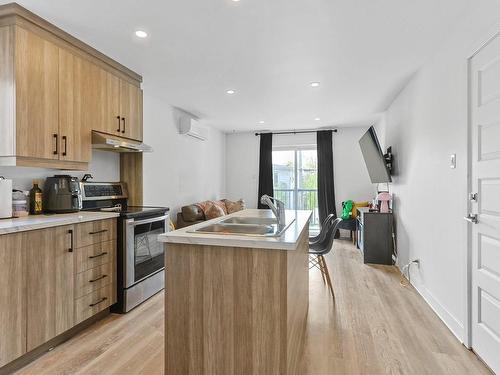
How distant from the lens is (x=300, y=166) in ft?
22.0

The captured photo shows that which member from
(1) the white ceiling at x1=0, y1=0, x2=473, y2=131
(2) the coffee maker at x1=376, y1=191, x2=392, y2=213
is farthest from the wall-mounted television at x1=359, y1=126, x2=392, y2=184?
(1) the white ceiling at x1=0, y1=0, x2=473, y2=131

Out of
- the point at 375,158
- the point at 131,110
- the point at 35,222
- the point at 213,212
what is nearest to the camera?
the point at 35,222

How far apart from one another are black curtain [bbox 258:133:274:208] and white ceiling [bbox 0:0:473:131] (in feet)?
8.52

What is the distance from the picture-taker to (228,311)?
5.11ft

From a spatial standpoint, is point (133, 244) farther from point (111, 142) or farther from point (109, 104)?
point (109, 104)

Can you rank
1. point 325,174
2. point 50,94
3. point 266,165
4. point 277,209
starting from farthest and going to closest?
1. point 266,165
2. point 325,174
3. point 50,94
4. point 277,209

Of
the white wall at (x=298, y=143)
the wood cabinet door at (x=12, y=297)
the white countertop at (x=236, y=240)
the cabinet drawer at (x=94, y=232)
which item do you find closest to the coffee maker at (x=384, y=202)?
the white wall at (x=298, y=143)

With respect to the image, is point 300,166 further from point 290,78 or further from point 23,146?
point 23,146

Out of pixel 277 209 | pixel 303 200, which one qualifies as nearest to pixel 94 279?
pixel 277 209

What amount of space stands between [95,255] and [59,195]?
0.65m

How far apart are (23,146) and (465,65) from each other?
3.35 m

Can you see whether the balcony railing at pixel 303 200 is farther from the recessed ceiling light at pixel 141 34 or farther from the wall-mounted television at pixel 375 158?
the recessed ceiling light at pixel 141 34

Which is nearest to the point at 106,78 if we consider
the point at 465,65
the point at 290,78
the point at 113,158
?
the point at 113,158

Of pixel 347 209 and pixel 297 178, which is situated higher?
pixel 297 178
